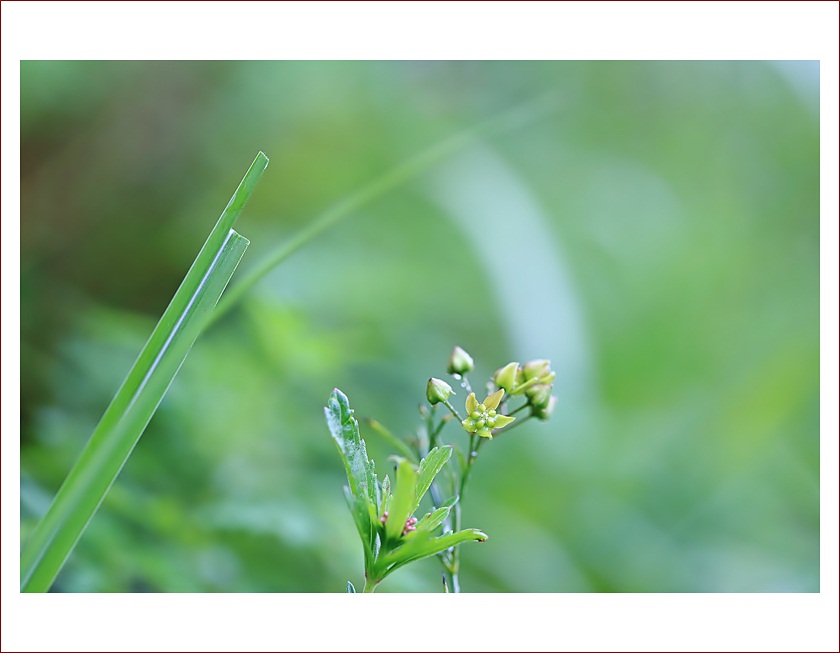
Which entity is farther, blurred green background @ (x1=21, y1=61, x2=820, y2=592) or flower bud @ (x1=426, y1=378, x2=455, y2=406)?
Result: blurred green background @ (x1=21, y1=61, x2=820, y2=592)

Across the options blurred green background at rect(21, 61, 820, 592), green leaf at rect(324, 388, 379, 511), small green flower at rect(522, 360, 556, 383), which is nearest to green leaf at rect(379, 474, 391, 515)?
green leaf at rect(324, 388, 379, 511)

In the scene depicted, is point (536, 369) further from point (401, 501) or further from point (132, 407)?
point (132, 407)

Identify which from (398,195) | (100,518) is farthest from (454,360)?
(398,195)

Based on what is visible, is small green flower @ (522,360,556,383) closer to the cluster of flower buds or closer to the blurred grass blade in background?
the cluster of flower buds

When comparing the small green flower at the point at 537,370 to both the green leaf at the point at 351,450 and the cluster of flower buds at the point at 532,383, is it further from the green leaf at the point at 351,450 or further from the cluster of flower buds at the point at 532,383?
the green leaf at the point at 351,450

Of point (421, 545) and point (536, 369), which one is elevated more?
point (536, 369)

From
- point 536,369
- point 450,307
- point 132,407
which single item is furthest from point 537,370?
point 450,307
